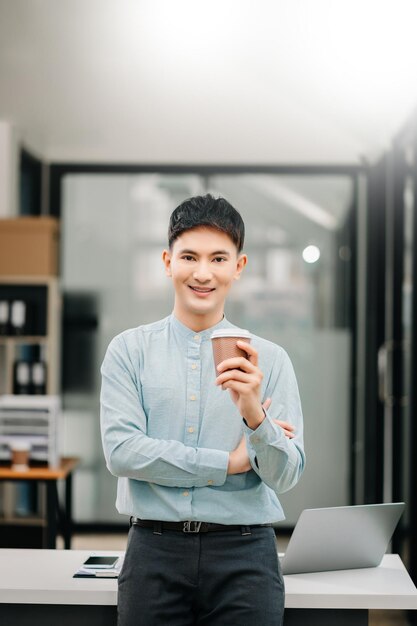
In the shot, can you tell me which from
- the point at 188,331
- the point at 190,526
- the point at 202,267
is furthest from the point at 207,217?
the point at 190,526

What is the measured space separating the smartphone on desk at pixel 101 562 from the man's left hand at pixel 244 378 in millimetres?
680

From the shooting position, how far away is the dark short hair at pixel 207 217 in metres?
1.52

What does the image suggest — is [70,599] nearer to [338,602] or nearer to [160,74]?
[338,602]

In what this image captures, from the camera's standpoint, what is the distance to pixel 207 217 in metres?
1.52

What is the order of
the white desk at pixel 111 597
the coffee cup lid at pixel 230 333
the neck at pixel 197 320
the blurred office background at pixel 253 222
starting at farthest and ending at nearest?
the blurred office background at pixel 253 222
the white desk at pixel 111 597
the neck at pixel 197 320
the coffee cup lid at pixel 230 333

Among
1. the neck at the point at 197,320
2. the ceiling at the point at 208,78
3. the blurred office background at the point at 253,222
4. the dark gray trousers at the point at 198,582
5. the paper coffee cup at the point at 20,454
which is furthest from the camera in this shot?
the blurred office background at the point at 253,222

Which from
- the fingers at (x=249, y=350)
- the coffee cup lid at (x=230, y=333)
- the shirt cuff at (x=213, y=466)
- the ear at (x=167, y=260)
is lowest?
the shirt cuff at (x=213, y=466)

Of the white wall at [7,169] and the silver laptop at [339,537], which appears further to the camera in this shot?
the white wall at [7,169]

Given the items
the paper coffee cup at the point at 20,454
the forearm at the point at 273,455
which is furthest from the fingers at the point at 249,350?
the paper coffee cup at the point at 20,454

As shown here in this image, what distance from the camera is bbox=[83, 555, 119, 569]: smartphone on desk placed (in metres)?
1.82

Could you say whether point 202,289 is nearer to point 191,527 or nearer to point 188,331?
point 188,331

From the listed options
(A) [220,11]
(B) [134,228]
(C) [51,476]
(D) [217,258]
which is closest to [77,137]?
(B) [134,228]

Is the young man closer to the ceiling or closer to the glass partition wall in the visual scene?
the ceiling

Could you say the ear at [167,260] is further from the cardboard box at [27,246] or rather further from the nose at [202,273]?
the cardboard box at [27,246]
